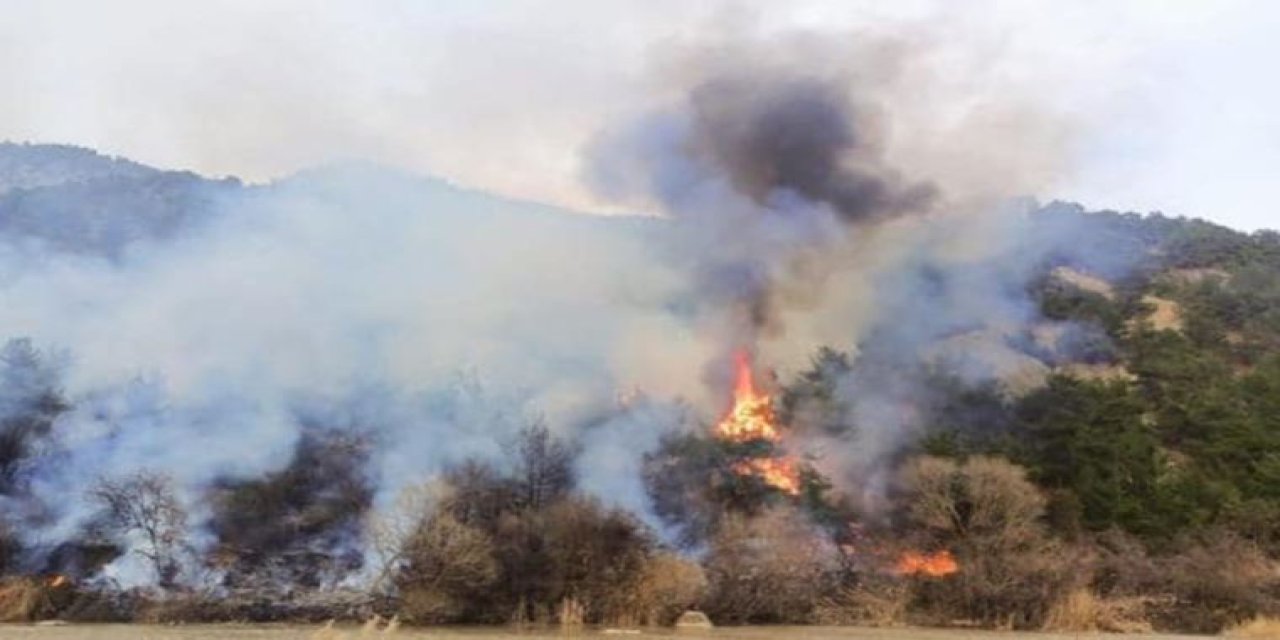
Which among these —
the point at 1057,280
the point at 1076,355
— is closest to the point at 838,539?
the point at 1076,355

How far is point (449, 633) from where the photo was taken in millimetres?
38969

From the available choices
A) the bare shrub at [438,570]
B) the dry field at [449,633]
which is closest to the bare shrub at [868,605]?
the dry field at [449,633]

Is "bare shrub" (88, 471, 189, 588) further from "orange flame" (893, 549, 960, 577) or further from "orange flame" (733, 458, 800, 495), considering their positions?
"orange flame" (893, 549, 960, 577)

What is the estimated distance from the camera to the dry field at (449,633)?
35406 mm

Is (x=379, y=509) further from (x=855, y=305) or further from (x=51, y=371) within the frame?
(x=855, y=305)

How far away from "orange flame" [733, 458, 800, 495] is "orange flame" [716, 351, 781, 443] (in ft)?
4.61

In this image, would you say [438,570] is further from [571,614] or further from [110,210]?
[110,210]

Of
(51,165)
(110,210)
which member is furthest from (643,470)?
(51,165)

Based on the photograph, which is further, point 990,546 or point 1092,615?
point 990,546

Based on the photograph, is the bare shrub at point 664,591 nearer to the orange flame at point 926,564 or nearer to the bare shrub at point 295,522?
the orange flame at point 926,564

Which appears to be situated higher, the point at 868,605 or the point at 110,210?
the point at 110,210

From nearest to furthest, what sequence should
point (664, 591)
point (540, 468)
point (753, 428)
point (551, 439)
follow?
point (664, 591)
point (540, 468)
point (551, 439)
point (753, 428)

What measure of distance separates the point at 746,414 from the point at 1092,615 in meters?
16.7

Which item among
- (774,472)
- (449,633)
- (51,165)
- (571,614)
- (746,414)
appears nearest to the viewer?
(449,633)
